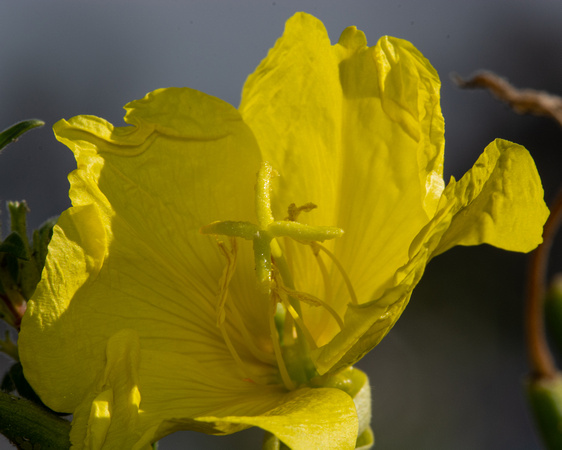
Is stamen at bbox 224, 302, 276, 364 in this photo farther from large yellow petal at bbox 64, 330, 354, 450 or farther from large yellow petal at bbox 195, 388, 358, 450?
large yellow petal at bbox 195, 388, 358, 450

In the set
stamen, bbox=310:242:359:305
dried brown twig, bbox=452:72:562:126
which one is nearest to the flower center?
stamen, bbox=310:242:359:305

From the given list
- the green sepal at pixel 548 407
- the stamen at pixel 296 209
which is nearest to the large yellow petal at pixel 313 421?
the stamen at pixel 296 209

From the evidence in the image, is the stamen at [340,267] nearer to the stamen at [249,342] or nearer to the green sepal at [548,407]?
the stamen at [249,342]

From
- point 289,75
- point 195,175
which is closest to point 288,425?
point 195,175

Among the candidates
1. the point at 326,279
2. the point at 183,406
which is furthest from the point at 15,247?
the point at 326,279

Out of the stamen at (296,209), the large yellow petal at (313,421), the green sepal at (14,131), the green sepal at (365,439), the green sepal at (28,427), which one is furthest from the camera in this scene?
the stamen at (296,209)

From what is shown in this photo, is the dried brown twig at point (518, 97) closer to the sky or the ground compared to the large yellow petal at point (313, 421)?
closer to the sky

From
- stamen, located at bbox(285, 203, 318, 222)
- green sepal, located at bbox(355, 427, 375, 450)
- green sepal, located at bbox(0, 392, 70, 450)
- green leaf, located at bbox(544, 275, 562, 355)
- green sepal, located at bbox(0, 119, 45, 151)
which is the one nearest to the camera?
green sepal, located at bbox(0, 392, 70, 450)
